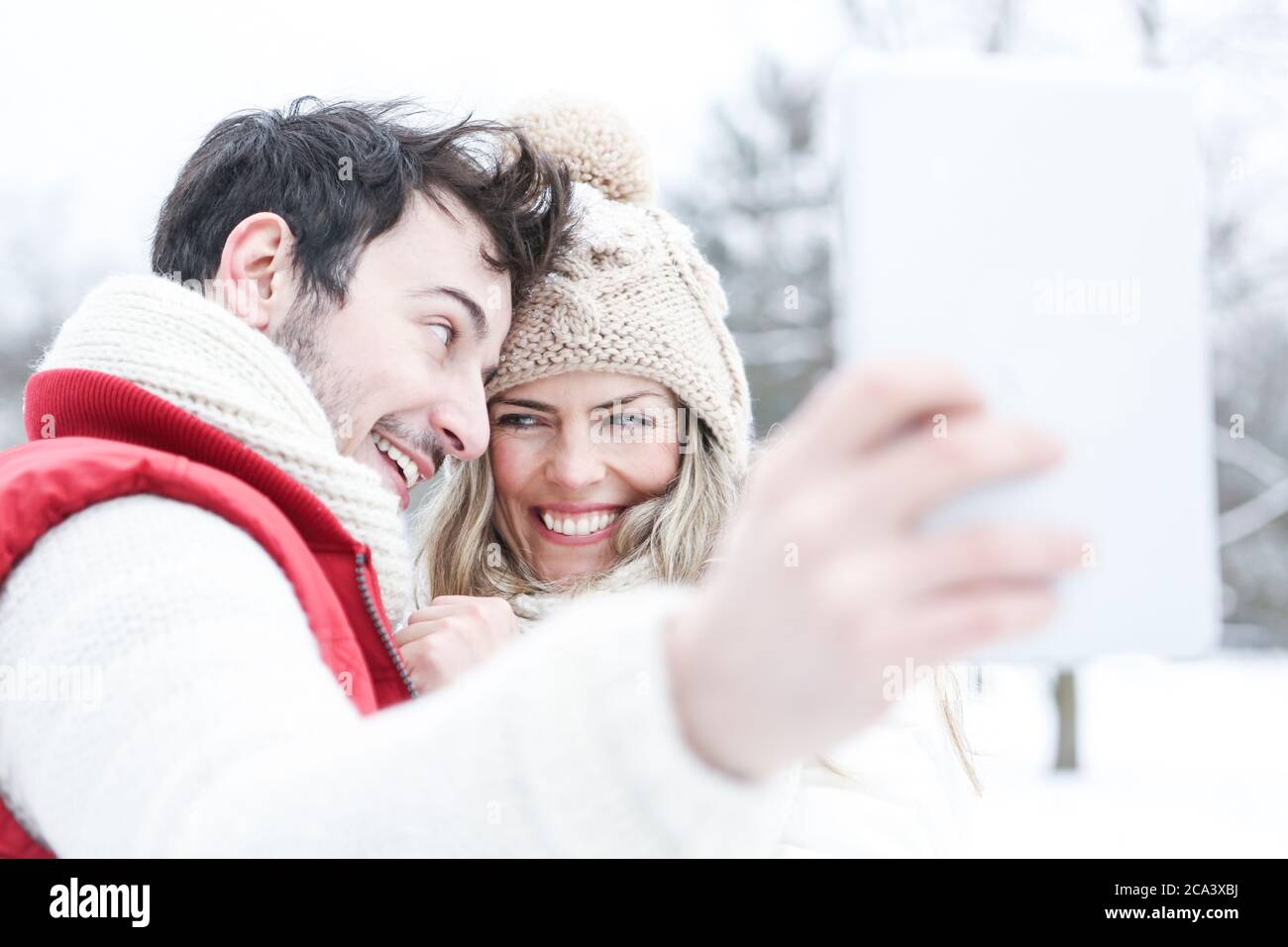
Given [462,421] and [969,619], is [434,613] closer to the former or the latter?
[462,421]

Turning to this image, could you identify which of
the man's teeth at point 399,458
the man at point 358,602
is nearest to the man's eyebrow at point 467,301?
the man at point 358,602

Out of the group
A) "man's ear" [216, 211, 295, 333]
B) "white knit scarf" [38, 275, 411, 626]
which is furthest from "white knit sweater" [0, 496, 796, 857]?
"man's ear" [216, 211, 295, 333]

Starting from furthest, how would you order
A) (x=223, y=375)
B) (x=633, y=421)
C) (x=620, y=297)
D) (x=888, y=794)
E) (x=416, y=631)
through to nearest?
(x=633, y=421), (x=620, y=297), (x=888, y=794), (x=416, y=631), (x=223, y=375)

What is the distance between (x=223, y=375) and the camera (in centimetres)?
145

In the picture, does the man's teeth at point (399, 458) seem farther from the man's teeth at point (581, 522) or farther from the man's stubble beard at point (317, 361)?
the man's teeth at point (581, 522)

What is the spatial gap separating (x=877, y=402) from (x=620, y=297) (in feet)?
5.95

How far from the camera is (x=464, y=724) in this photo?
2.51ft

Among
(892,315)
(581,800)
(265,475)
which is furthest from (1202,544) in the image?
(265,475)

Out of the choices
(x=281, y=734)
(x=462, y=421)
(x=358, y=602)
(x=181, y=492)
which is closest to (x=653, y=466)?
(x=462, y=421)

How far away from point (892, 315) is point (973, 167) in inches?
4.7

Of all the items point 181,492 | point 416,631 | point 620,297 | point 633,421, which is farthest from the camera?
point 633,421

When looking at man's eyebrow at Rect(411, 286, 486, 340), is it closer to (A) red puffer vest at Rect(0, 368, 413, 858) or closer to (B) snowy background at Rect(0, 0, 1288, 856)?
(A) red puffer vest at Rect(0, 368, 413, 858)

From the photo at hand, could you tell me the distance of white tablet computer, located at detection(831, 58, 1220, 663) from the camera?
764 millimetres

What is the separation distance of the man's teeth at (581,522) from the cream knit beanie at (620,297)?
0.29 meters
